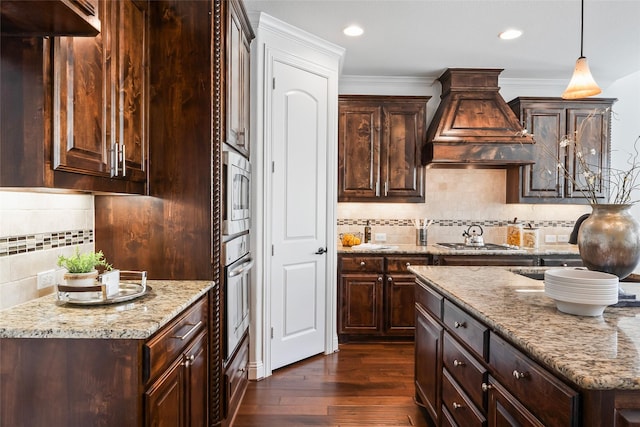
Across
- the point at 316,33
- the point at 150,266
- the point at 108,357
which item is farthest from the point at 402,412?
the point at 316,33

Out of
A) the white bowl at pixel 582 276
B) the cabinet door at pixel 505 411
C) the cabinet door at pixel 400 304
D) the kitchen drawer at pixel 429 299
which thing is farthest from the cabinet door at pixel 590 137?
the cabinet door at pixel 505 411

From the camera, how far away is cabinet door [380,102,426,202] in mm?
4312

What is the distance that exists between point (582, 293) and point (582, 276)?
210 millimetres

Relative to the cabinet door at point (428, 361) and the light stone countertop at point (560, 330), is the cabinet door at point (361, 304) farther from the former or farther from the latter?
the light stone countertop at point (560, 330)

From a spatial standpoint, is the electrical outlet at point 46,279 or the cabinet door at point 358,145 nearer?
the electrical outlet at point 46,279

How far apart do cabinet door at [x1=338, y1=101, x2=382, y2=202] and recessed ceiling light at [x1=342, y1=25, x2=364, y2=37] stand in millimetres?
899

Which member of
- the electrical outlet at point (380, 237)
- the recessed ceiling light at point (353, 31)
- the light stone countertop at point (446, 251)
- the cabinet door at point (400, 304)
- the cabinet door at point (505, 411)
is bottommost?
the cabinet door at point (400, 304)

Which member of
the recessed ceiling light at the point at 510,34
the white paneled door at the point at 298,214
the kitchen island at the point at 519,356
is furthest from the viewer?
the recessed ceiling light at the point at 510,34

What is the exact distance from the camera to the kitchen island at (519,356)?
1048 millimetres

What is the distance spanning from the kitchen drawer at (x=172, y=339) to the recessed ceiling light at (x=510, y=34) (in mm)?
3116

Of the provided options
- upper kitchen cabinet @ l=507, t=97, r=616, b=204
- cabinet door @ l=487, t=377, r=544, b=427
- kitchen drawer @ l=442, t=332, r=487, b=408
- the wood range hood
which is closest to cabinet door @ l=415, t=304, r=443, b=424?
kitchen drawer @ l=442, t=332, r=487, b=408

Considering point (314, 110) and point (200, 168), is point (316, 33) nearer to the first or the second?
point (314, 110)

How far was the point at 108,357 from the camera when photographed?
4.51 ft

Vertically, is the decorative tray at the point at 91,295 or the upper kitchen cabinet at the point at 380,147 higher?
the upper kitchen cabinet at the point at 380,147
